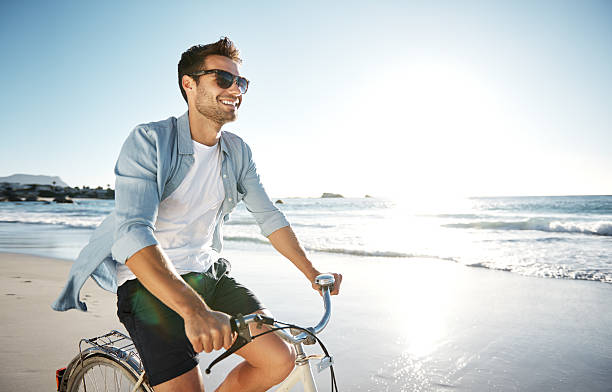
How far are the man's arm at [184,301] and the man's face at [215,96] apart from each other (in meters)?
0.75

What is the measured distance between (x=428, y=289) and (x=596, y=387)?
3252mm

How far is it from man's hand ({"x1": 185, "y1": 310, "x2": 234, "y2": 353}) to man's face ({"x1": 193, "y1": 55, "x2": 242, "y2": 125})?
1008 millimetres

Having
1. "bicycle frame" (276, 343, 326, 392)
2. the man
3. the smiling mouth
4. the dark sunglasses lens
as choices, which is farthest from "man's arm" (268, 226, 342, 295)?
the dark sunglasses lens

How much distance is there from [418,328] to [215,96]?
3.89 m

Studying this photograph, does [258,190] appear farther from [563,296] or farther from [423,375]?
[563,296]

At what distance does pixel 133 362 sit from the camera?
1944 mm

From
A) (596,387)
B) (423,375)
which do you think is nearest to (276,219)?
(423,375)

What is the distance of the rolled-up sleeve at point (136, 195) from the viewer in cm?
148

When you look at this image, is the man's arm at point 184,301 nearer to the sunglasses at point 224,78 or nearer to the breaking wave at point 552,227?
the sunglasses at point 224,78

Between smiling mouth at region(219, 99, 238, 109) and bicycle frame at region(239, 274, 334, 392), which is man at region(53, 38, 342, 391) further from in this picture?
bicycle frame at region(239, 274, 334, 392)

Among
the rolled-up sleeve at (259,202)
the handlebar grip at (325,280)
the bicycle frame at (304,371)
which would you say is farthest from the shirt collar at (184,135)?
the bicycle frame at (304,371)

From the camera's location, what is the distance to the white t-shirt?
1895mm

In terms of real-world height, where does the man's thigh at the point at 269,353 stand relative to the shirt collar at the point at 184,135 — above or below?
below

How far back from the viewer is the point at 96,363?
2105 mm
